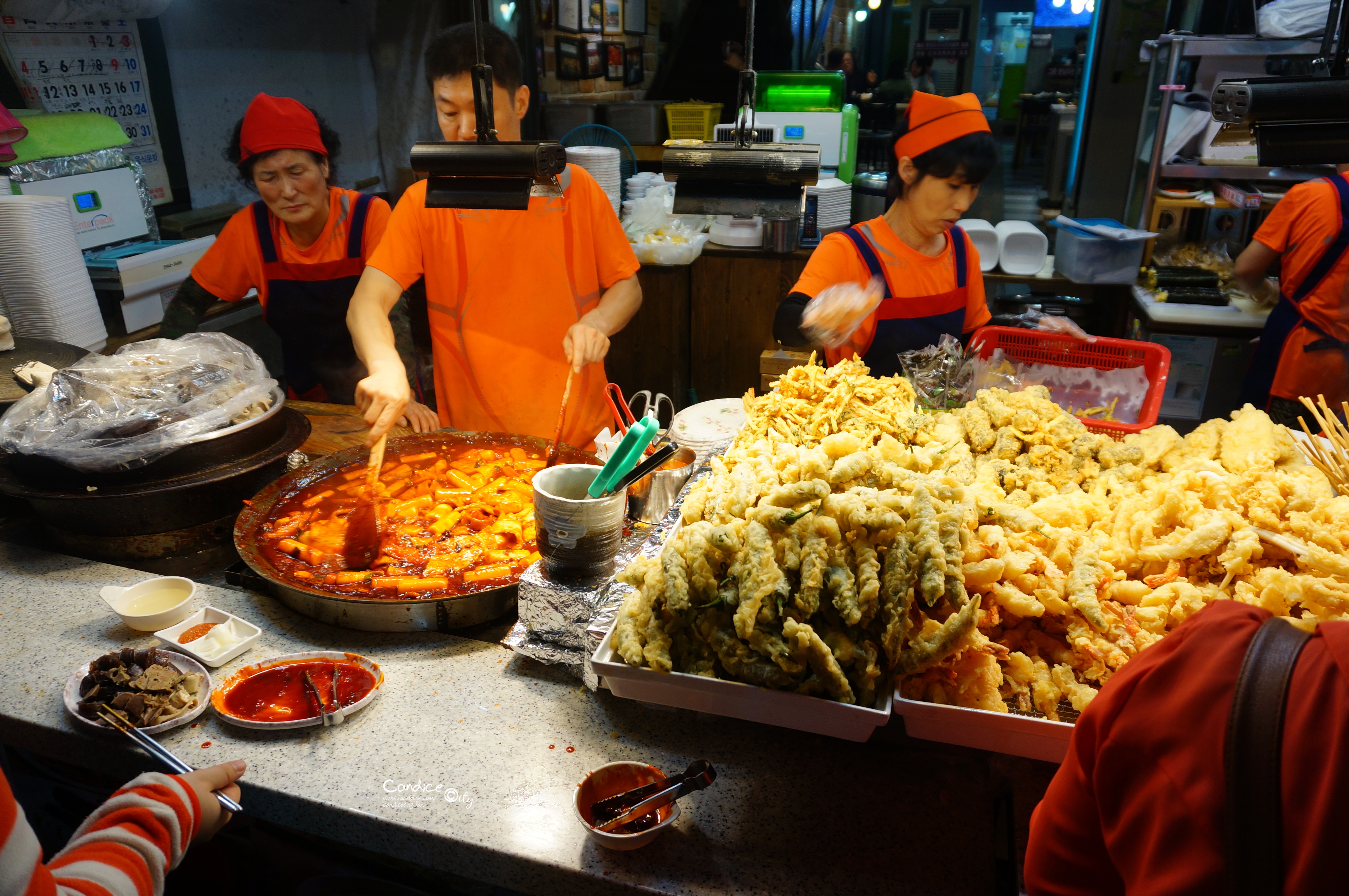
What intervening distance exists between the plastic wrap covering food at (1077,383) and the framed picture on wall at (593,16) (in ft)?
17.3

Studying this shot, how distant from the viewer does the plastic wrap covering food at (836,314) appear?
2.68 metres

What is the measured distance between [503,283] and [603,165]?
230 centimetres

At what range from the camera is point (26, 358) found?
9.14ft

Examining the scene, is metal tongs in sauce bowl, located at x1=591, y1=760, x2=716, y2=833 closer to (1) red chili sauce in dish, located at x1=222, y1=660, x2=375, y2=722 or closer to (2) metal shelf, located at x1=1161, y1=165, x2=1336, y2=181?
(1) red chili sauce in dish, located at x1=222, y1=660, x2=375, y2=722

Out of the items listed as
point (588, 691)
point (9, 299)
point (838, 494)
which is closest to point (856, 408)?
point (838, 494)

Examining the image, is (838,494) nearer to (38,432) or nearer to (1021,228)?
(38,432)

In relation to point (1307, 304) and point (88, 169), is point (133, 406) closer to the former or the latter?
point (88, 169)

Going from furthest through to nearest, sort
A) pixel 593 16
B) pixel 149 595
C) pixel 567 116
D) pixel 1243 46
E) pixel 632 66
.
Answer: pixel 632 66, pixel 593 16, pixel 567 116, pixel 1243 46, pixel 149 595

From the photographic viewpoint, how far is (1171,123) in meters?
5.04

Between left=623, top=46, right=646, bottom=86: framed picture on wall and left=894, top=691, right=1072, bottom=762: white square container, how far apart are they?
7464mm

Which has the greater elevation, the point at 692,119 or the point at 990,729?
the point at 692,119

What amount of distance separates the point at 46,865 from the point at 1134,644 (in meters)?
1.85

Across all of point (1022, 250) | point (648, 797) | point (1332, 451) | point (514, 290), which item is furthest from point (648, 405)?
point (1022, 250)

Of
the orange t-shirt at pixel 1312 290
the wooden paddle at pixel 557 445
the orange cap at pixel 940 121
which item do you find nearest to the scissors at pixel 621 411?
the wooden paddle at pixel 557 445
